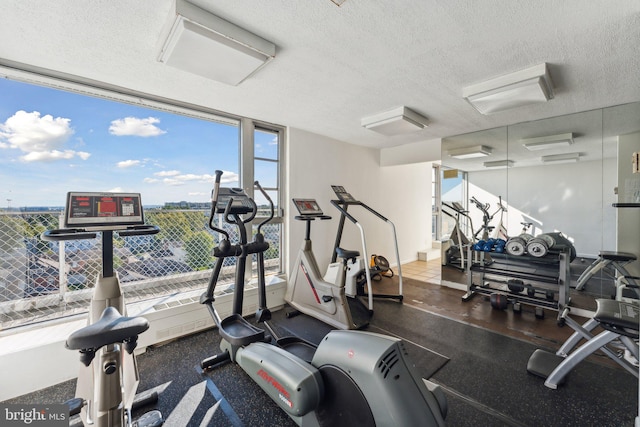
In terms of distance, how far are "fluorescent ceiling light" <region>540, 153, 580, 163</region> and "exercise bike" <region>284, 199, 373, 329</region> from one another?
119 inches

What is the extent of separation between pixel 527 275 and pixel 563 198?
1.12 meters

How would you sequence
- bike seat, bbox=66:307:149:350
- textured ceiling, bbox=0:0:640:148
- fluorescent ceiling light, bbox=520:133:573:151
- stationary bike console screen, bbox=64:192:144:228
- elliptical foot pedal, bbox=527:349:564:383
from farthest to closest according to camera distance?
fluorescent ceiling light, bbox=520:133:573:151 < elliptical foot pedal, bbox=527:349:564:383 < stationary bike console screen, bbox=64:192:144:228 < textured ceiling, bbox=0:0:640:148 < bike seat, bbox=66:307:149:350

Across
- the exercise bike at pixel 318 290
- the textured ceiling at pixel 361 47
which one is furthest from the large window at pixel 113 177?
the exercise bike at pixel 318 290

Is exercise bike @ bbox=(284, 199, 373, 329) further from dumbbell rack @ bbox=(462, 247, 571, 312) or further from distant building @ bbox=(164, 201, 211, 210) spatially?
dumbbell rack @ bbox=(462, 247, 571, 312)

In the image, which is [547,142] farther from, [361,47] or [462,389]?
[462,389]

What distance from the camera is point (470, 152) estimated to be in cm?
422

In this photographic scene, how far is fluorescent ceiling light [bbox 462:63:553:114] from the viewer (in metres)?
2.15

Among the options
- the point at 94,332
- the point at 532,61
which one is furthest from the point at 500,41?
the point at 94,332

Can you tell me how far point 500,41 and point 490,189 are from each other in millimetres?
2831

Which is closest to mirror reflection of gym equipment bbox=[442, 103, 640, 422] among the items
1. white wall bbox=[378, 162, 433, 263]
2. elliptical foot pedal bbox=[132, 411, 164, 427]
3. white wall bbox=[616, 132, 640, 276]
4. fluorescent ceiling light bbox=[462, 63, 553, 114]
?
white wall bbox=[616, 132, 640, 276]

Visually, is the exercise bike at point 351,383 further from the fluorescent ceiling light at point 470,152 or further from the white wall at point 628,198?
the fluorescent ceiling light at point 470,152

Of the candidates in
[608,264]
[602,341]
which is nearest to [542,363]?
[602,341]

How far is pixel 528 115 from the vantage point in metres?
3.31

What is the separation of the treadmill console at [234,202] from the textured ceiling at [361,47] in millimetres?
1008
